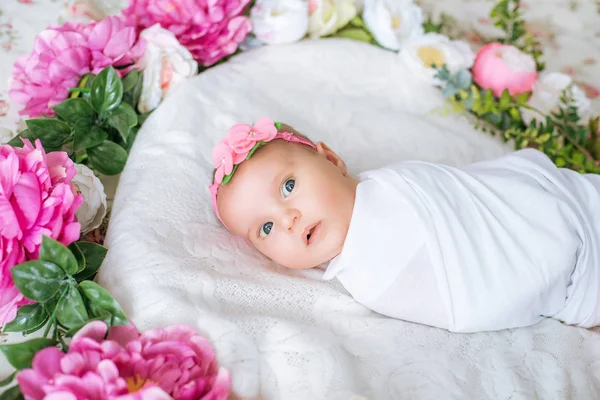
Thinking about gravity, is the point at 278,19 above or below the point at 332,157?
above

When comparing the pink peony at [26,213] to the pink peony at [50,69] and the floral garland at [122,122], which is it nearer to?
the floral garland at [122,122]

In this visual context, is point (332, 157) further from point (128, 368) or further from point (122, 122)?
point (128, 368)

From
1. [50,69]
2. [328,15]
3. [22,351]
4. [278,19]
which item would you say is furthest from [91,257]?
[328,15]

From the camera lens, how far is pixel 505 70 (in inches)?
61.2

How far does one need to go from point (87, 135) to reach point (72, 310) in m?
0.47

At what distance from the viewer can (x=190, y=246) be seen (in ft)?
3.55

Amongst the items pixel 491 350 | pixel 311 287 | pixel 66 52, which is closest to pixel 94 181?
pixel 66 52

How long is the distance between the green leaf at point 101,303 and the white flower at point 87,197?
0.69ft

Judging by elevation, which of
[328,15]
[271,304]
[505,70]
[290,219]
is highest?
[328,15]

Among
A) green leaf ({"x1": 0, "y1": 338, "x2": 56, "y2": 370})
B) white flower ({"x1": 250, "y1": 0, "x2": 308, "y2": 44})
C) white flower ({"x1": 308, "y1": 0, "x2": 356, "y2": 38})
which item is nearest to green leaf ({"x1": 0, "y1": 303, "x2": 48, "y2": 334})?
green leaf ({"x1": 0, "y1": 338, "x2": 56, "y2": 370})

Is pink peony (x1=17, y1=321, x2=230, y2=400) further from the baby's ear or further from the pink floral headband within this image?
the baby's ear

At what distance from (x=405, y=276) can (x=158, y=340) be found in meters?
0.45

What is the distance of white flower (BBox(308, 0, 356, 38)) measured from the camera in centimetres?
159

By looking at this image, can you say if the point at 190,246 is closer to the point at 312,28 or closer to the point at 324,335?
the point at 324,335
